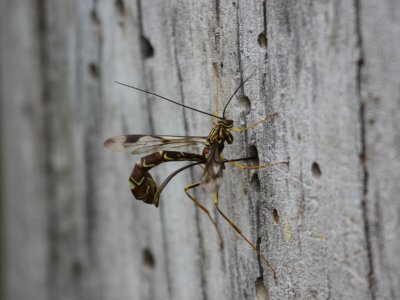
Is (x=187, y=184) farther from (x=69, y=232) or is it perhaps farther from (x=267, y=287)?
(x=69, y=232)

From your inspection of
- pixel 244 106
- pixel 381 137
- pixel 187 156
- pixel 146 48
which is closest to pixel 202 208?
pixel 187 156

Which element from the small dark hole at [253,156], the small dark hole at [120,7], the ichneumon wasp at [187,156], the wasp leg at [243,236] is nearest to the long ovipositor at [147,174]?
the ichneumon wasp at [187,156]

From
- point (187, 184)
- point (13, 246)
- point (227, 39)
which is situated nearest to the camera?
point (227, 39)

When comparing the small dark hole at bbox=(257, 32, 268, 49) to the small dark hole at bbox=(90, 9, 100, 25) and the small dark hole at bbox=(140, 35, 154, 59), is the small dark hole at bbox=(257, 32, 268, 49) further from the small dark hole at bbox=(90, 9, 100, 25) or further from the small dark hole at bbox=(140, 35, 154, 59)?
the small dark hole at bbox=(90, 9, 100, 25)

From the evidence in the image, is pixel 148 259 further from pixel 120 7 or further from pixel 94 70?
pixel 120 7

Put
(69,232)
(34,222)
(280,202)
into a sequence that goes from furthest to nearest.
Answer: (34,222) < (69,232) < (280,202)

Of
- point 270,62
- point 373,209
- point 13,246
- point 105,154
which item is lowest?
point 13,246

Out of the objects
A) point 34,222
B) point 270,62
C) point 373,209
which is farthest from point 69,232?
point 373,209

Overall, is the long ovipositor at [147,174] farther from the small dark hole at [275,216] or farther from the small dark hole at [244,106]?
the small dark hole at [275,216]
